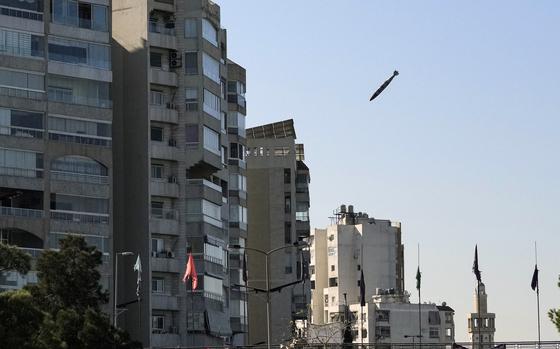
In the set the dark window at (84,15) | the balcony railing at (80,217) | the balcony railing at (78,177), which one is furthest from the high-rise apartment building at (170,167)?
the dark window at (84,15)

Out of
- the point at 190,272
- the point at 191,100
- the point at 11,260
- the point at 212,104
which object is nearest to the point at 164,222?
the point at 191,100

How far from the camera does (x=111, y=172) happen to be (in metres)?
146

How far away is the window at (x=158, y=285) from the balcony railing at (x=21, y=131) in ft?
50.4

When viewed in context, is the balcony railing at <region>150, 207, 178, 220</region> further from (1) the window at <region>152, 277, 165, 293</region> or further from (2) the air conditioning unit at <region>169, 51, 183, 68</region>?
(2) the air conditioning unit at <region>169, 51, 183, 68</region>

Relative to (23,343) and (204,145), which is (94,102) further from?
(23,343)

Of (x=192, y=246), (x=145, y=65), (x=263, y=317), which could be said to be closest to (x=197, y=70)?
(x=145, y=65)

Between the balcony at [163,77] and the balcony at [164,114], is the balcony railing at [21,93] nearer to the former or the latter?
the balcony at [164,114]

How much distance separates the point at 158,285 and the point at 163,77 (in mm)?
16710

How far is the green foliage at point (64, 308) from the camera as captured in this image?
331 feet

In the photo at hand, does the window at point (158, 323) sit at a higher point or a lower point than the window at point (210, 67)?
lower

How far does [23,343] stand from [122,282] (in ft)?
162

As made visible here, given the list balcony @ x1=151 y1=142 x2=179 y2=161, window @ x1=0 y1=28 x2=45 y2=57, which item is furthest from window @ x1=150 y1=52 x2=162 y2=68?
window @ x1=0 y1=28 x2=45 y2=57

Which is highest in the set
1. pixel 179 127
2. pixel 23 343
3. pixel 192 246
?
pixel 179 127

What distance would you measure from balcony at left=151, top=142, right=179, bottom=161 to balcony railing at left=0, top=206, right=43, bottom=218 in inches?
561
